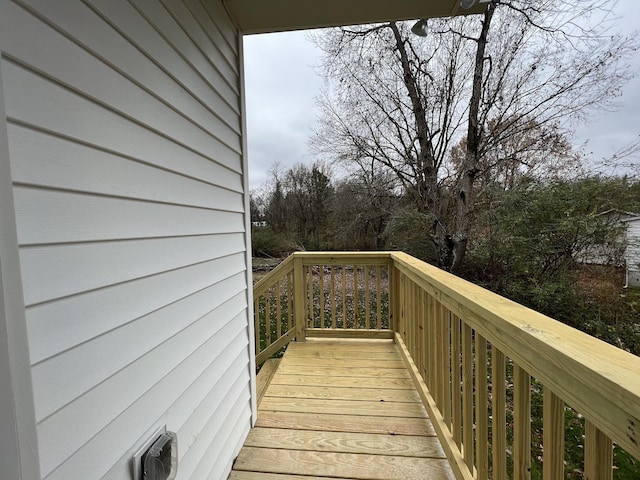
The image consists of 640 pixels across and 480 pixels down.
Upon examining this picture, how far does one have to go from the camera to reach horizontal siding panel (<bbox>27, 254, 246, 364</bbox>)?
0.65m

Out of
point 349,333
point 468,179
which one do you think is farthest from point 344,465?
point 468,179

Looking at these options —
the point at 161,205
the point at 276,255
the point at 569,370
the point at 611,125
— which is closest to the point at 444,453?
the point at 569,370

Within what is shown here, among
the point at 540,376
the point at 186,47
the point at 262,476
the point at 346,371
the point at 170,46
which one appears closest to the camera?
the point at 540,376

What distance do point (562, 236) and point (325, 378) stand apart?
505cm

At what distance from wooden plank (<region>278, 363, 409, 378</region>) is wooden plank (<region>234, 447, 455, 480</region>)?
2.71 ft

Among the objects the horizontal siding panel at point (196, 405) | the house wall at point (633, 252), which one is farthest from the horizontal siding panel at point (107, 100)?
the house wall at point (633, 252)

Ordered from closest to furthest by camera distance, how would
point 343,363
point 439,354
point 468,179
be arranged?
point 439,354, point 343,363, point 468,179

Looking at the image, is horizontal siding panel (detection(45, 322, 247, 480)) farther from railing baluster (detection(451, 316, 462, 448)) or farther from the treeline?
the treeline

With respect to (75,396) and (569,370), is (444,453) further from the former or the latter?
(75,396)

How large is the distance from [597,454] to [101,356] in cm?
113

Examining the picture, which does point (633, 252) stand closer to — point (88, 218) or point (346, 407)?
point (346, 407)

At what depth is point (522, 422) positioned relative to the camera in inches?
37.4

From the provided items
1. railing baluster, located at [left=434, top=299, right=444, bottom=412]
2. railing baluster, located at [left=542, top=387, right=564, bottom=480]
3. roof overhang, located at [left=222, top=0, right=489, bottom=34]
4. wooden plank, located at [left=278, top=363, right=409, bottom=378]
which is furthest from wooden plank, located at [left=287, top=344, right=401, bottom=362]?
roof overhang, located at [left=222, top=0, right=489, bottom=34]

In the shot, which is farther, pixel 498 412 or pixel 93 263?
pixel 498 412
